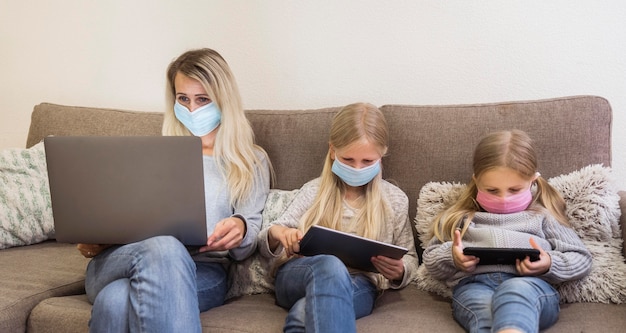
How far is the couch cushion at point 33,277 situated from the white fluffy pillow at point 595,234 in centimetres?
98

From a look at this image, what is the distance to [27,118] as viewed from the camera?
2736 millimetres

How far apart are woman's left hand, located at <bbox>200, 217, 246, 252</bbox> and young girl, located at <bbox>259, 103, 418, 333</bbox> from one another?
104 mm

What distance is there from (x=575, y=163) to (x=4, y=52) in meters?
2.45

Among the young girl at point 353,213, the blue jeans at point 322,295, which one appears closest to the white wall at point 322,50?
the young girl at point 353,213

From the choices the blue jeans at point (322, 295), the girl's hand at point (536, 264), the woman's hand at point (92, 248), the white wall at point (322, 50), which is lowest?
the blue jeans at point (322, 295)

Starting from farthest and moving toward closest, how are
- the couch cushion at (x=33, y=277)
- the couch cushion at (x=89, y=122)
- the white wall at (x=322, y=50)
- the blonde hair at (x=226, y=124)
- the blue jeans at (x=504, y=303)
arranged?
1. the couch cushion at (x=89, y=122)
2. the white wall at (x=322, y=50)
3. the blonde hair at (x=226, y=124)
4. the couch cushion at (x=33, y=277)
5. the blue jeans at (x=504, y=303)

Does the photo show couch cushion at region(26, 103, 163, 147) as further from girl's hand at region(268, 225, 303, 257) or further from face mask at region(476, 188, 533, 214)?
face mask at region(476, 188, 533, 214)

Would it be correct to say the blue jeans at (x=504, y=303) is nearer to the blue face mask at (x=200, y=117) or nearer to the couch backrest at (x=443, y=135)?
the couch backrest at (x=443, y=135)

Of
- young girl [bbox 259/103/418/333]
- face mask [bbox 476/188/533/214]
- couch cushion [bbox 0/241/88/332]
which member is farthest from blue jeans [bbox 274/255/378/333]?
couch cushion [bbox 0/241/88/332]

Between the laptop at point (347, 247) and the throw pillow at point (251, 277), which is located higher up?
the laptop at point (347, 247)

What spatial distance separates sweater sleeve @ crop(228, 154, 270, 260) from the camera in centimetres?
164

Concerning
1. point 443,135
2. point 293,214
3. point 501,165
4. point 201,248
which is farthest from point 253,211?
point 501,165

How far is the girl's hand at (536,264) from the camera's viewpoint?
4.58 ft

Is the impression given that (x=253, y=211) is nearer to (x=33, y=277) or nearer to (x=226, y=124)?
(x=226, y=124)
